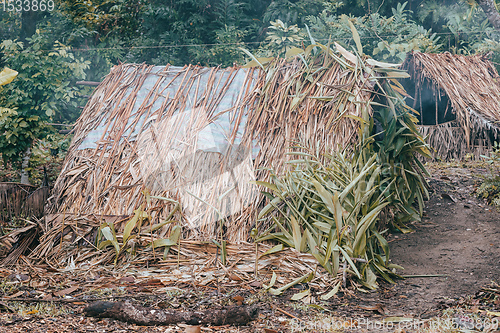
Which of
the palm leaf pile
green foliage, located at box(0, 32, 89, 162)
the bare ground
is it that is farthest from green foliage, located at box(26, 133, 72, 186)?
the bare ground

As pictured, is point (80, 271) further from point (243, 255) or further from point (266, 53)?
point (266, 53)

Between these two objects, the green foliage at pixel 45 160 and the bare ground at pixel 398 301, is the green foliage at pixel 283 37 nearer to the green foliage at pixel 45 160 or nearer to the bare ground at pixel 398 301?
the green foliage at pixel 45 160

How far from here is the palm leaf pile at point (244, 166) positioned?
11.4 ft

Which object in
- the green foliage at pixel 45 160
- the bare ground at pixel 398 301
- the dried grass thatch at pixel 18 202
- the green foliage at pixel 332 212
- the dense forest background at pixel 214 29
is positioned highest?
the dense forest background at pixel 214 29

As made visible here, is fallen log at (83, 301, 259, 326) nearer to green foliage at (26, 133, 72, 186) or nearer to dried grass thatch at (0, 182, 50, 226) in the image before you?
dried grass thatch at (0, 182, 50, 226)

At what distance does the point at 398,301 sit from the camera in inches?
119

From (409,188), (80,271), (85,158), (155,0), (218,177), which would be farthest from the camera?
(155,0)

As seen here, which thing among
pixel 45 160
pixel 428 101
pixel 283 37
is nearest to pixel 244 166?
pixel 45 160

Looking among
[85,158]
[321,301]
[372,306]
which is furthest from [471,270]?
[85,158]

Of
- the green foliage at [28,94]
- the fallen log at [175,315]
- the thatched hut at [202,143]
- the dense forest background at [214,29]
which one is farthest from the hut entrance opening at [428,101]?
the fallen log at [175,315]

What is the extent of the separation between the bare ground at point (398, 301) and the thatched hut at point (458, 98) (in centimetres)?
336

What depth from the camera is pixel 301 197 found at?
3523 millimetres

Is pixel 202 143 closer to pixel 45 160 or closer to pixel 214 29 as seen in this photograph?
pixel 45 160

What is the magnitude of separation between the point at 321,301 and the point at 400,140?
230cm
